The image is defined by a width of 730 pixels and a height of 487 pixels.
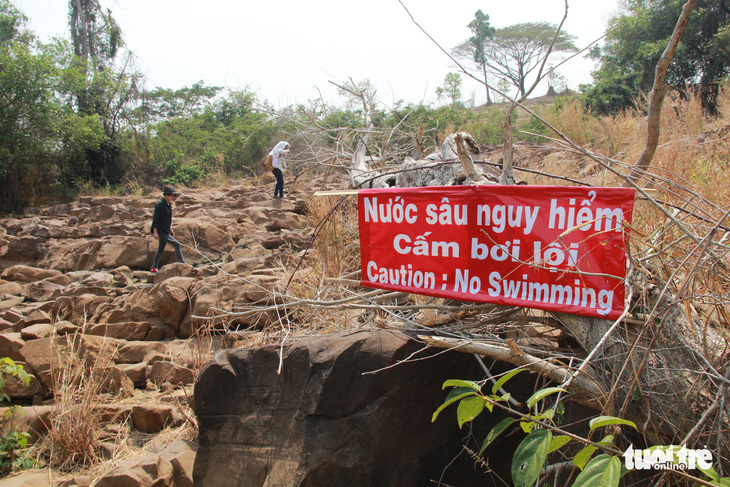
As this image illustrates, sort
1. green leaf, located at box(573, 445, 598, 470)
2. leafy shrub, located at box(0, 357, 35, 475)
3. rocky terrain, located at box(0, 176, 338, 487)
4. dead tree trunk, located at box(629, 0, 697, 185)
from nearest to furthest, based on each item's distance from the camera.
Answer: green leaf, located at box(573, 445, 598, 470) < dead tree trunk, located at box(629, 0, 697, 185) < leafy shrub, located at box(0, 357, 35, 475) < rocky terrain, located at box(0, 176, 338, 487)

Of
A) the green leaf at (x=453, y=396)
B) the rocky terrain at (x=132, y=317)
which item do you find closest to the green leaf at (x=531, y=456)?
the green leaf at (x=453, y=396)

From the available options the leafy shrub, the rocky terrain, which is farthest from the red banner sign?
the leafy shrub

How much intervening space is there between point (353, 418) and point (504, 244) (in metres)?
1.19

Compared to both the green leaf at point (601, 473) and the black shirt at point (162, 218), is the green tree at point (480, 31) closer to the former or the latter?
the black shirt at point (162, 218)

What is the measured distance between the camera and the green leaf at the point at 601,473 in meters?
1.47

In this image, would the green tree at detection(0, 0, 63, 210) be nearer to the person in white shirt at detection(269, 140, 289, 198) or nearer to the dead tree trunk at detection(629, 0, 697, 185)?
the person in white shirt at detection(269, 140, 289, 198)

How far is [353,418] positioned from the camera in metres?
2.66

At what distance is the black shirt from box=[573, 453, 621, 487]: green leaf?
760cm

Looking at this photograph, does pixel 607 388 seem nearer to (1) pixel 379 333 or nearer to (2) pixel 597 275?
(2) pixel 597 275

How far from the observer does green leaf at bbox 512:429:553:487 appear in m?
1.68

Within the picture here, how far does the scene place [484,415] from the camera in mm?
2768

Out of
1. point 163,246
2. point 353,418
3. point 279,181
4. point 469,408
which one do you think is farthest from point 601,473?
point 279,181

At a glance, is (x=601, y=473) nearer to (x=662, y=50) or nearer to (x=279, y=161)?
(x=279, y=161)

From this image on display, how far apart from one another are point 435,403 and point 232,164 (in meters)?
17.9
